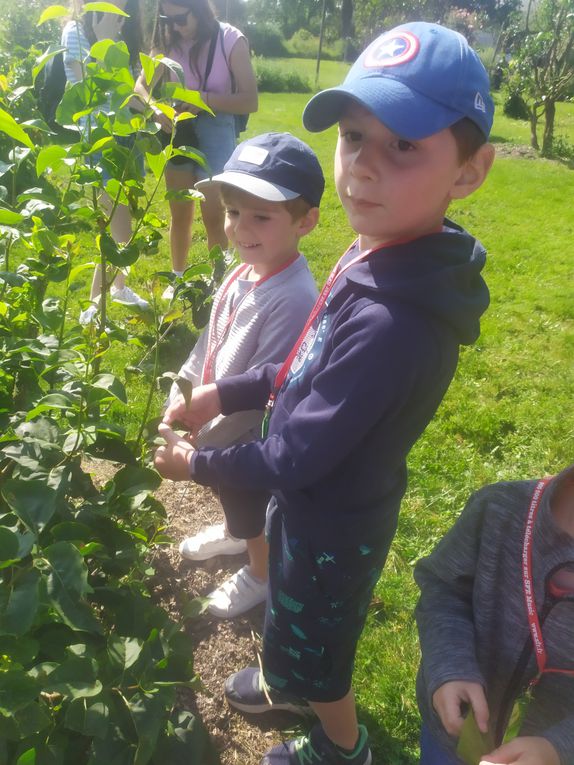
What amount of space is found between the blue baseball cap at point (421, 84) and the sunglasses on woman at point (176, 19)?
2.69m

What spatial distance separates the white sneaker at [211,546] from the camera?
98.0 inches

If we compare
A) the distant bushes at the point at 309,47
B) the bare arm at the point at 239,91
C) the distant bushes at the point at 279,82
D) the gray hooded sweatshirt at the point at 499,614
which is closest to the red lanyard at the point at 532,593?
the gray hooded sweatshirt at the point at 499,614

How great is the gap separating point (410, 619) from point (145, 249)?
5.64 feet

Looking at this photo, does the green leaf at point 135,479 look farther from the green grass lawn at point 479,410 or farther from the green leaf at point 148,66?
the green leaf at point 148,66

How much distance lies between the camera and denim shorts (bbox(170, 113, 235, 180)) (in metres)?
3.90

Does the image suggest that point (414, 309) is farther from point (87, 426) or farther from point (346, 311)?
point (87, 426)

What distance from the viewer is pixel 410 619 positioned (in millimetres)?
2432

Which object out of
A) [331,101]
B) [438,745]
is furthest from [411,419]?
[438,745]

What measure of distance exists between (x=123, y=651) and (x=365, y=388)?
67 cm

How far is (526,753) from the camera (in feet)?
3.57

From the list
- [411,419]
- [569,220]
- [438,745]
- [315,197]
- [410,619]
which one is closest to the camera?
[411,419]

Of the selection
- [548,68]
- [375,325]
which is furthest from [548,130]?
[375,325]

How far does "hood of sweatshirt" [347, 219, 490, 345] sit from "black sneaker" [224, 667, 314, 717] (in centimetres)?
132

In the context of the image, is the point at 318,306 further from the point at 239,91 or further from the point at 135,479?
the point at 239,91
